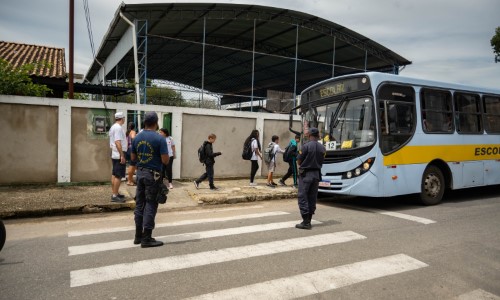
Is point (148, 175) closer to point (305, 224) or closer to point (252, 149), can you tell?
point (305, 224)

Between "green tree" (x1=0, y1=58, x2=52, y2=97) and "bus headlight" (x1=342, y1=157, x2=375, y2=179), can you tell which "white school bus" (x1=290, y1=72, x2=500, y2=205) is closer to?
"bus headlight" (x1=342, y1=157, x2=375, y2=179)

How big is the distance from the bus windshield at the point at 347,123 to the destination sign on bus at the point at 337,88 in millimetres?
218

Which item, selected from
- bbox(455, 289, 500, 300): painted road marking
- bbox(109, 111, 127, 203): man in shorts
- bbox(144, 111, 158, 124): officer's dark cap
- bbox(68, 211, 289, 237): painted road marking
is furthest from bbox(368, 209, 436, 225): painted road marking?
bbox(109, 111, 127, 203): man in shorts

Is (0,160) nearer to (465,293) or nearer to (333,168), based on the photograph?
(333,168)

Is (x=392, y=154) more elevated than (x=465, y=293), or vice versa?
(x=392, y=154)

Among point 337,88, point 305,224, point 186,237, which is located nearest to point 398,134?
point 337,88

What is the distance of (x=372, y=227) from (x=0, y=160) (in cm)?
883

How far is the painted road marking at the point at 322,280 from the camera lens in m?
3.39

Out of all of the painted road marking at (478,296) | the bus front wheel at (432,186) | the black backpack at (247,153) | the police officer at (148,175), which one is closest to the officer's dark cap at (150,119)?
the police officer at (148,175)

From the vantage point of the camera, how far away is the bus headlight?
727cm

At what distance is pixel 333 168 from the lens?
7.82 metres

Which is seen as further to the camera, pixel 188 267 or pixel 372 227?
pixel 372 227

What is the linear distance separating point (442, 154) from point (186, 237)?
6.36 m

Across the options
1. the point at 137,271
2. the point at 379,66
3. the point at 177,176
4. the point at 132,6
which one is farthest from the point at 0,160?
the point at 379,66
